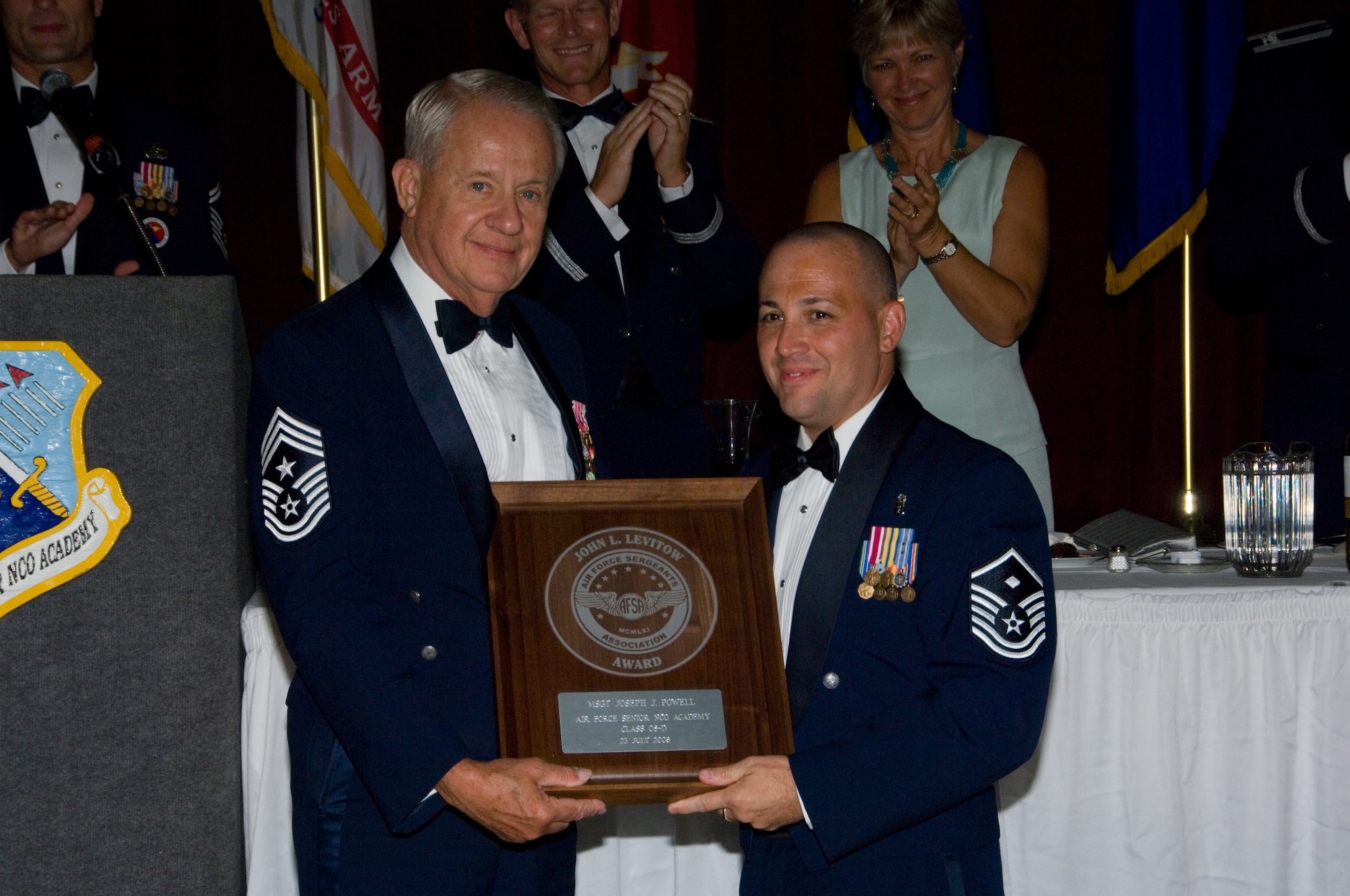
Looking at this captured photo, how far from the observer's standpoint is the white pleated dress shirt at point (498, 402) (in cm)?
202

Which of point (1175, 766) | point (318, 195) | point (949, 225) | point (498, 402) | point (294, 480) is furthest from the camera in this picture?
point (318, 195)

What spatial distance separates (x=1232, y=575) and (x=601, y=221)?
1.71 meters

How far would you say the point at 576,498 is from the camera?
181 centimetres

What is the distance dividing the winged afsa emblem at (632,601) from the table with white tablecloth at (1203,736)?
114 cm

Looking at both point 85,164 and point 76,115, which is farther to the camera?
point 85,164

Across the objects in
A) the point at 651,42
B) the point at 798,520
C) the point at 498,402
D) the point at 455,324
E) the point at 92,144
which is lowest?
the point at 798,520

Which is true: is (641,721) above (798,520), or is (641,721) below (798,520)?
below

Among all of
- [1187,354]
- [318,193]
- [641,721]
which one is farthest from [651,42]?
[641,721]

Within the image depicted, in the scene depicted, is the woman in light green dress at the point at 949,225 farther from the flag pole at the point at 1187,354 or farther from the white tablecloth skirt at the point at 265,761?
the white tablecloth skirt at the point at 265,761

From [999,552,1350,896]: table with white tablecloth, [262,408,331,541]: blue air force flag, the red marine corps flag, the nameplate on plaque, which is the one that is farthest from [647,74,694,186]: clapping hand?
the red marine corps flag

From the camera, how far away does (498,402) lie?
2066 millimetres

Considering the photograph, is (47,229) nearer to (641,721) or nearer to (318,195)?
(318,195)

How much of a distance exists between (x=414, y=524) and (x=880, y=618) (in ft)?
2.43

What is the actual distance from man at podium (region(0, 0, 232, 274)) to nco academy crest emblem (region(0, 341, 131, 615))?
103 centimetres
